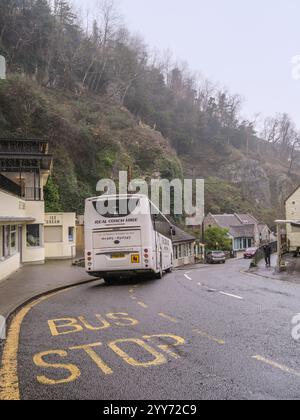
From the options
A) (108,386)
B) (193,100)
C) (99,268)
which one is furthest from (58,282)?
(193,100)

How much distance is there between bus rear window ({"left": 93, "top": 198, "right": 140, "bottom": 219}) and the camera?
643 inches

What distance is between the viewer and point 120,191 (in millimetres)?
48344

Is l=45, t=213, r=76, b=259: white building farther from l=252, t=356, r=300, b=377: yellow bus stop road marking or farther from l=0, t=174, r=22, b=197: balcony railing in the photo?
l=252, t=356, r=300, b=377: yellow bus stop road marking

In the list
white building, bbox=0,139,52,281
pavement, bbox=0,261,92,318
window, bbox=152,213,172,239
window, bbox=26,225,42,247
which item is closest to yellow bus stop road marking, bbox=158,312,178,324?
pavement, bbox=0,261,92,318

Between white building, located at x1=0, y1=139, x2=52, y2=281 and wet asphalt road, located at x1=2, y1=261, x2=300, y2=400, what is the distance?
13043 millimetres

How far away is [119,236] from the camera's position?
1622cm

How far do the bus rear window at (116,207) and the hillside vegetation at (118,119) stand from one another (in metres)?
23.2

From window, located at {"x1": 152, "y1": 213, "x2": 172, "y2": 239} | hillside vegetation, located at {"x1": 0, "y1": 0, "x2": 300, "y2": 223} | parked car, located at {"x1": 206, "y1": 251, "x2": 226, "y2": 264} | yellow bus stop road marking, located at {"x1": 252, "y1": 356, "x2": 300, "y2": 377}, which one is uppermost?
hillside vegetation, located at {"x1": 0, "y1": 0, "x2": 300, "y2": 223}

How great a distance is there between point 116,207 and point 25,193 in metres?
15.3

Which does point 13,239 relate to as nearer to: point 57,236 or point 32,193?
point 32,193

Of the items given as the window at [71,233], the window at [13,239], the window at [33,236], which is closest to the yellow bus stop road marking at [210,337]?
the window at [13,239]

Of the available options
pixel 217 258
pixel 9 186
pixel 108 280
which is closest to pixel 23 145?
pixel 9 186

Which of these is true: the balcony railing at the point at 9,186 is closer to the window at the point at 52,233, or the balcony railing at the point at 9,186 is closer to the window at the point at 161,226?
the window at the point at 52,233

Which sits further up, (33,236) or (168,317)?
(33,236)
